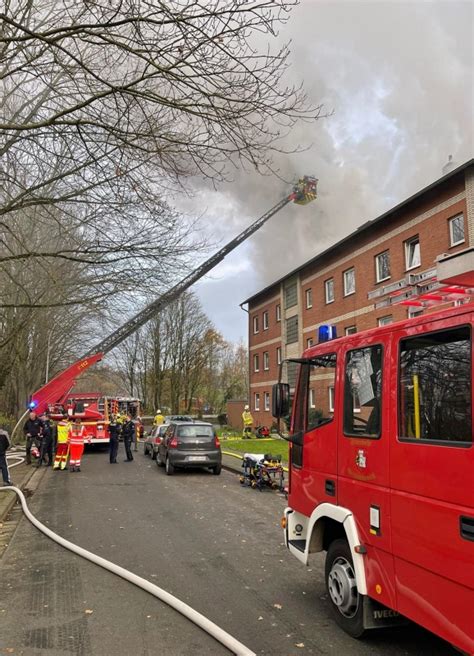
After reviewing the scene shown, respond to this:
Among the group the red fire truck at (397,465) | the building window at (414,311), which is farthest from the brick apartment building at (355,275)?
the red fire truck at (397,465)

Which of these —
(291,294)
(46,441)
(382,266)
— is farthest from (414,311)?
(291,294)

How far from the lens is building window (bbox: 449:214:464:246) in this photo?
1828 centimetres

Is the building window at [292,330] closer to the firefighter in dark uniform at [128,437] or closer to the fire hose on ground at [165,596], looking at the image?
the firefighter in dark uniform at [128,437]

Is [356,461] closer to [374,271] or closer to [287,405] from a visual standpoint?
[287,405]

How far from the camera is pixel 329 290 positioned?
28516mm

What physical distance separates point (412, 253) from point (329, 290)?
24.9ft

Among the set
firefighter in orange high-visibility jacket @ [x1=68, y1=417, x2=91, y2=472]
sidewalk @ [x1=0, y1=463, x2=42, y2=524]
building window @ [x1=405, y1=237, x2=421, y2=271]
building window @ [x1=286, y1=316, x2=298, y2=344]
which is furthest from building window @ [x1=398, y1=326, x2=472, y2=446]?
building window @ [x1=286, y1=316, x2=298, y2=344]

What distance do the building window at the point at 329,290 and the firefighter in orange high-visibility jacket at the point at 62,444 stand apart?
16.8 m

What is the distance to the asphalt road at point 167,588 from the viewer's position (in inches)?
153

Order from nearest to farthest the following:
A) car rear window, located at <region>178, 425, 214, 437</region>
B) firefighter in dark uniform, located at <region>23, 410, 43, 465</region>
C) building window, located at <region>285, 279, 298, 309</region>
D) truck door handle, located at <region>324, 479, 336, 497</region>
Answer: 1. truck door handle, located at <region>324, 479, 336, 497</region>
2. car rear window, located at <region>178, 425, 214, 437</region>
3. firefighter in dark uniform, located at <region>23, 410, 43, 465</region>
4. building window, located at <region>285, 279, 298, 309</region>

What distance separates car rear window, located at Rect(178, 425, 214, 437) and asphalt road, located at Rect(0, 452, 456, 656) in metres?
4.39

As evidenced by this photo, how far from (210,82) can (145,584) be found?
518 cm

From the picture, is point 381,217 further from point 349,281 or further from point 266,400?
point 266,400

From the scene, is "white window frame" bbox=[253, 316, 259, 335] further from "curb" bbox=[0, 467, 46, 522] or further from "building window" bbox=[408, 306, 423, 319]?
"building window" bbox=[408, 306, 423, 319]
